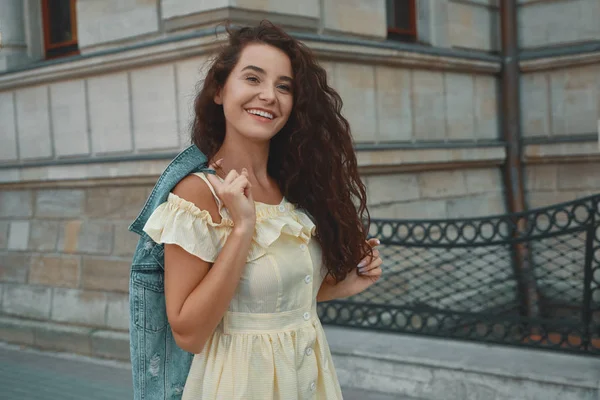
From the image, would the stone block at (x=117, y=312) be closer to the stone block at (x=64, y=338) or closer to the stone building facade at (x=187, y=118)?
the stone building facade at (x=187, y=118)

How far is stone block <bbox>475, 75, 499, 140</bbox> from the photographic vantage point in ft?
29.9

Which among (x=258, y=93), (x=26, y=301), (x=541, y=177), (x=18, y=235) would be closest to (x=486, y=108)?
(x=541, y=177)

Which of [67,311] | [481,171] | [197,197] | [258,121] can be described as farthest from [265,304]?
[481,171]

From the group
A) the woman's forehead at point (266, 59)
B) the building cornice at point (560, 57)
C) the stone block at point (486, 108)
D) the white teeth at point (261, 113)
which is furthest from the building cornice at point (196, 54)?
the white teeth at point (261, 113)

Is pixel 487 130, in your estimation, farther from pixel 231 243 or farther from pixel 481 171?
pixel 231 243

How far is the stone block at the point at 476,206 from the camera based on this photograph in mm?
8688

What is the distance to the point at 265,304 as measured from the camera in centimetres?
241

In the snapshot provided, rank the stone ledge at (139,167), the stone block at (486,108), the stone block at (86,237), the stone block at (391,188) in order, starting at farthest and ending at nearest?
the stone block at (486,108), the stone block at (391,188), the stone block at (86,237), the stone ledge at (139,167)

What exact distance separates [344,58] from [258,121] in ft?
15.6

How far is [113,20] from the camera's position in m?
7.10

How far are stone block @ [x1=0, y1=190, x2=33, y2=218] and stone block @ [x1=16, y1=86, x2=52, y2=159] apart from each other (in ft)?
1.36

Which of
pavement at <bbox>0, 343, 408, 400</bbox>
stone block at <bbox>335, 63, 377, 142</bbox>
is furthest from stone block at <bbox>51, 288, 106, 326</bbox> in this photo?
stone block at <bbox>335, 63, 377, 142</bbox>

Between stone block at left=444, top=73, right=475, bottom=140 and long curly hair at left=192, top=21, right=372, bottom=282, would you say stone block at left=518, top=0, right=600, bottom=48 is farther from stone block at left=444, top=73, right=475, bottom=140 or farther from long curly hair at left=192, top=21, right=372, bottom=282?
long curly hair at left=192, top=21, right=372, bottom=282

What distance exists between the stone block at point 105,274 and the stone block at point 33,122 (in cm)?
135
